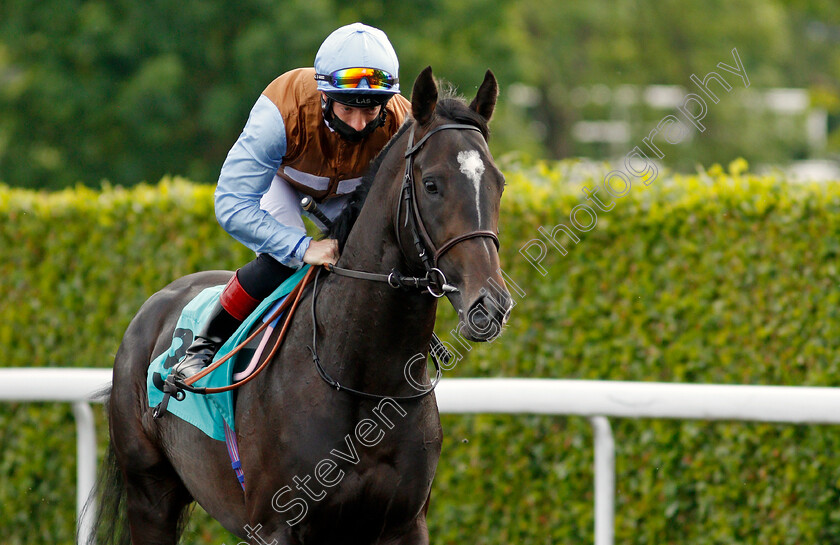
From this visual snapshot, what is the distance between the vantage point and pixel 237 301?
3574mm

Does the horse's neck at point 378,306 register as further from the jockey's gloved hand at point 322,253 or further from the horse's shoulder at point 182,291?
the horse's shoulder at point 182,291

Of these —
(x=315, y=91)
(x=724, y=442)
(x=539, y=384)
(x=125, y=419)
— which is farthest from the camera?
(x=724, y=442)

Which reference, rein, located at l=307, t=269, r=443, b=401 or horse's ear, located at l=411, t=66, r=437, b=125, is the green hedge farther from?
horse's ear, located at l=411, t=66, r=437, b=125

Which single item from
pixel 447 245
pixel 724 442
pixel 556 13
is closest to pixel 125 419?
pixel 447 245

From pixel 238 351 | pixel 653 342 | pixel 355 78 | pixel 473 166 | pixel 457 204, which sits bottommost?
pixel 238 351

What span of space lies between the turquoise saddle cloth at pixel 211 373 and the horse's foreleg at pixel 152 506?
0.45 metres

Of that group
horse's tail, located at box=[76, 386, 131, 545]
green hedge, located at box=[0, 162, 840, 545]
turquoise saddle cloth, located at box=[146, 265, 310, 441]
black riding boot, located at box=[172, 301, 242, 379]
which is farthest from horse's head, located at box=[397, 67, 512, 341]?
green hedge, located at box=[0, 162, 840, 545]

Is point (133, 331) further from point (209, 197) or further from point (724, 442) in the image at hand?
point (724, 442)

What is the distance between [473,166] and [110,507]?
2.66 metres

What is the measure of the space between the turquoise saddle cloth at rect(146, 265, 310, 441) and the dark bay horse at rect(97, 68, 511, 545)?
0.44ft

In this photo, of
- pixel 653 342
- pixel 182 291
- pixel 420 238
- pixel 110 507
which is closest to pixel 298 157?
pixel 420 238

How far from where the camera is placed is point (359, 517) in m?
3.15

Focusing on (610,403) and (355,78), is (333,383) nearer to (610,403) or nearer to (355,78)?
(355,78)

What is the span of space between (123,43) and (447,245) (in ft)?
47.6
